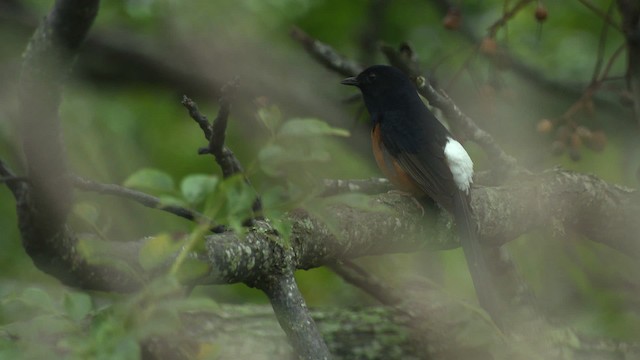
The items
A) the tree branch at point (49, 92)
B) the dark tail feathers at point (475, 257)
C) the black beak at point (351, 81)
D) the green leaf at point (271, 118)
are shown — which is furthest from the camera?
the black beak at point (351, 81)

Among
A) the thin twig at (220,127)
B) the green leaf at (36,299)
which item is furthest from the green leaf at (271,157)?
the green leaf at (36,299)

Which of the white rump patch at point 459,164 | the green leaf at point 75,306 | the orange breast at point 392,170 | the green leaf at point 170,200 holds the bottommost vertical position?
the green leaf at point 75,306

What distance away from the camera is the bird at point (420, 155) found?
498 cm

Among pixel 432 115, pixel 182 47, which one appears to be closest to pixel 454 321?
pixel 432 115

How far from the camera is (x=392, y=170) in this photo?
599cm

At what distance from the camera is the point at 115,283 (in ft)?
9.90

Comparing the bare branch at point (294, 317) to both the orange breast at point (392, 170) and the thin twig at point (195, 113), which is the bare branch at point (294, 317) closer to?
the thin twig at point (195, 113)

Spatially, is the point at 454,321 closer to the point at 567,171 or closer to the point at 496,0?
the point at 567,171

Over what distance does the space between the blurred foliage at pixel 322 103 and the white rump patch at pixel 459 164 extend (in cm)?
34

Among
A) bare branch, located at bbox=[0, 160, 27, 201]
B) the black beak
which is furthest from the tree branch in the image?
the black beak

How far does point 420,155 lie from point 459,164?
0.37 meters

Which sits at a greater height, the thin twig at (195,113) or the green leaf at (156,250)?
the thin twig at (195,113)

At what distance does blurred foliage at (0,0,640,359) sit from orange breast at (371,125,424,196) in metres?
0.36

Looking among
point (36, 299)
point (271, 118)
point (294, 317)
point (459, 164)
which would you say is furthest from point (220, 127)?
point (459, 164)
